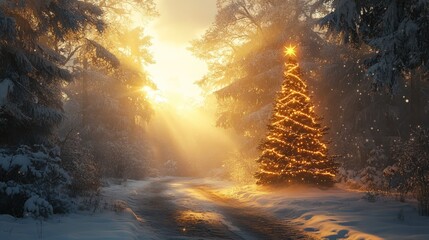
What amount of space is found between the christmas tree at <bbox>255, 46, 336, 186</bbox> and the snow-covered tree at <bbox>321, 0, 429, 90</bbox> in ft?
20.1

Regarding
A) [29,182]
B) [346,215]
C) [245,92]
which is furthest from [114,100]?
[346,215]

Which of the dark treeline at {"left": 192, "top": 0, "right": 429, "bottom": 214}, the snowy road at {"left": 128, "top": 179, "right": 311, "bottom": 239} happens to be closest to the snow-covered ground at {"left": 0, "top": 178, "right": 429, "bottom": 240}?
the snowy road at {"left": 128, "top": 179, "right": 311, "bottom": 239}

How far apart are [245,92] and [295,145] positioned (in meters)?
9.54

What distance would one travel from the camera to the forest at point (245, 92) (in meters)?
9.60

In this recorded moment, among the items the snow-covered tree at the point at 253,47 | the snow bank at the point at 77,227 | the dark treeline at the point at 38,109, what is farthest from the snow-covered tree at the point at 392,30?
the snow-covered tree at the point at 253,47

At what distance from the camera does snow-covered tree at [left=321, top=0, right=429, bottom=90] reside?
895 centimetres

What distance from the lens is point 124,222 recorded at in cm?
912

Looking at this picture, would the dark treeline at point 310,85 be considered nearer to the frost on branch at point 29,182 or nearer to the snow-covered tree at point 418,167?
the snow-covered tree at point 418,167

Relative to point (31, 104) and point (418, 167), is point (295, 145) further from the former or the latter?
point (31, 104)

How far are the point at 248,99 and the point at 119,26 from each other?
943cm

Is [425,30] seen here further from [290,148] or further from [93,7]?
[93,7]

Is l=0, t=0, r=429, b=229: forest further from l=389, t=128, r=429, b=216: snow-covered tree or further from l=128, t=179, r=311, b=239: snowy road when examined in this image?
l=128, t=179, r=311, b=239: snowy road

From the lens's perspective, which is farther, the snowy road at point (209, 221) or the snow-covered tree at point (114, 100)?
the snow-covered tree at point (114, 100)

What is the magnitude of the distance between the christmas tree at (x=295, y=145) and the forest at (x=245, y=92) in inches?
2.4
